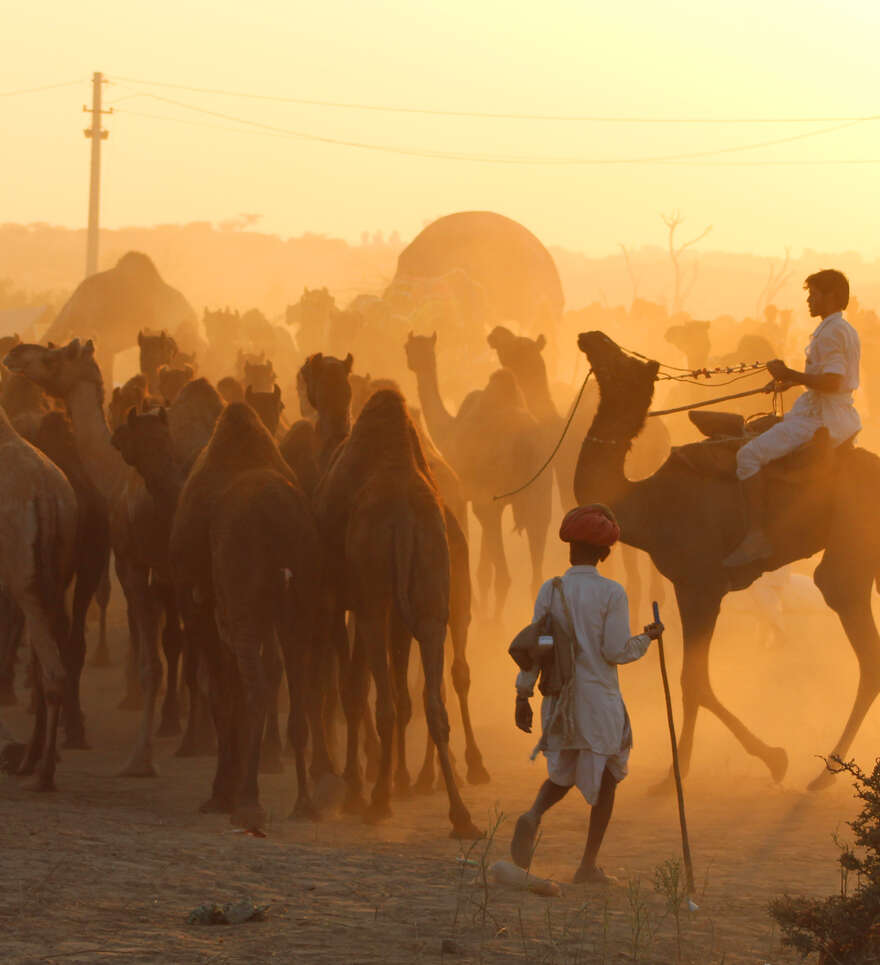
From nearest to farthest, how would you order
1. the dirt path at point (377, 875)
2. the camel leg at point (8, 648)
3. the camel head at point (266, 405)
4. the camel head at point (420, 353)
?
the dirt path at point (377, 875)
the camel head at point (266, 405)
the camel leg at point (8, 648)
the camel head at point (420, 353)

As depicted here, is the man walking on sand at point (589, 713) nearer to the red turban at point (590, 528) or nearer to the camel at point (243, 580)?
the red turban at point (590, 528)

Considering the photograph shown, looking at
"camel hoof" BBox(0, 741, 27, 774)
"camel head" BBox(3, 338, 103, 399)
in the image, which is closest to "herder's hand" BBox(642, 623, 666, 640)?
"camel hoof" BBox(0, 741, 27, 774)

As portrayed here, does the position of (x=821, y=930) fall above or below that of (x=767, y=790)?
below

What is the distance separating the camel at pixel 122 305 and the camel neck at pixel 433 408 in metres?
13.1

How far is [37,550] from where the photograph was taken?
34.4 feet

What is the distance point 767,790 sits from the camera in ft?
35.1

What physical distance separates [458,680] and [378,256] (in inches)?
6485

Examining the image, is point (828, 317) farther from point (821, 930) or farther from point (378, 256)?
point (378, 256)

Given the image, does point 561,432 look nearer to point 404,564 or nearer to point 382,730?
point 404,564

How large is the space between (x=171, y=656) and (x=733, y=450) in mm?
4517

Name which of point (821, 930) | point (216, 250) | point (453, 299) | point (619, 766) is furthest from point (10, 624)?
point (216, 250)

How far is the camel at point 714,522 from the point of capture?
10812 millimetres

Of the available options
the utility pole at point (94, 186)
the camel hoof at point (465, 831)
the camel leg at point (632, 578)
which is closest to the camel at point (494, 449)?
the camel leg at point (632, 578)

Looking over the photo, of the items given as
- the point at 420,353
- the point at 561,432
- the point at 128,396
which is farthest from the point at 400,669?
the point at 561,432
